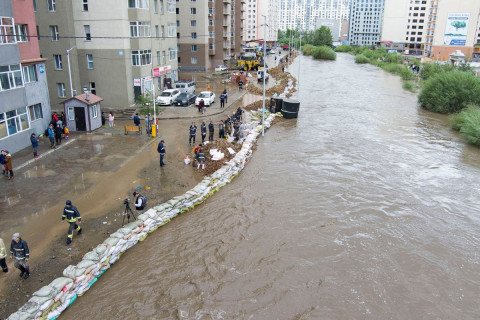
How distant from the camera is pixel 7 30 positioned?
20.5 meters

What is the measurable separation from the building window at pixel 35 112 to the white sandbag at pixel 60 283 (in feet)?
52.7

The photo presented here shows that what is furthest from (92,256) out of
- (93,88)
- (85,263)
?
(93,88)

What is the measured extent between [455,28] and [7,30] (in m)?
97.4

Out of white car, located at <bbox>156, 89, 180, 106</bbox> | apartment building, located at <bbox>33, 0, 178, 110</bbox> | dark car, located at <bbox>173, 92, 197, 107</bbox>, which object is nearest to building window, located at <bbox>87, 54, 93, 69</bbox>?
apartment building, located at <bbox>33, 0, 178, 110</bbox>

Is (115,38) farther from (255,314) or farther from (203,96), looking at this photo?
(255,314)

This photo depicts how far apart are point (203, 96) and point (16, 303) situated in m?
27.7

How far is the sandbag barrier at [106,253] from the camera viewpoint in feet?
31.8

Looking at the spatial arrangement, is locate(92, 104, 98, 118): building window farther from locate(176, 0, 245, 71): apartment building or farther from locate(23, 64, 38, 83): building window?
locate(176, 0, 245, 71): apartment building

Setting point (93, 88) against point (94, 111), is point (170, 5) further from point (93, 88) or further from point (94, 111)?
point (94, 111)

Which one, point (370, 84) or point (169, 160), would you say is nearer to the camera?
point (169, 160)

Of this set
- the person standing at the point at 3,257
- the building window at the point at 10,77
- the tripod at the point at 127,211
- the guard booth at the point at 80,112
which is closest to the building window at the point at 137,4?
the guard booth at the point at 80,112

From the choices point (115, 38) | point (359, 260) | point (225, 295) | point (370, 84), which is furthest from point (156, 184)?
point (370, 84)

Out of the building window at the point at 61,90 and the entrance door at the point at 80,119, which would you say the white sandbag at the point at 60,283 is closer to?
the entrance door at the point at 80,119

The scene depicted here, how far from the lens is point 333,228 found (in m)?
15.0
